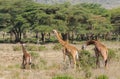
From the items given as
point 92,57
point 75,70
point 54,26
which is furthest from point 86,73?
point 54,26

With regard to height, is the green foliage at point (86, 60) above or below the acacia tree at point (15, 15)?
above

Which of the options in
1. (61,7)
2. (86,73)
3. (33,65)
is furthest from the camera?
(61,7)

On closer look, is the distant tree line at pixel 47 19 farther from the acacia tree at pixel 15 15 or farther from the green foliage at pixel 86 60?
the green foliage at pixel 86 60

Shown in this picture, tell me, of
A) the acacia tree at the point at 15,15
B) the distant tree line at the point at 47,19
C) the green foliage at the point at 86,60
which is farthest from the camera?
the acacia tree at the point at 15,15

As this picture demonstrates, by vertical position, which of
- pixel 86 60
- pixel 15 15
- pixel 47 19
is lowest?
pixel 15 15

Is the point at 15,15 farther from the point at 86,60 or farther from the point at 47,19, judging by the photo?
the point at 86,60

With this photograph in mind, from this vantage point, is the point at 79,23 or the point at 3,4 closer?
the point at 79,23

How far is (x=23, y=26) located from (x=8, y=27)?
4080mm

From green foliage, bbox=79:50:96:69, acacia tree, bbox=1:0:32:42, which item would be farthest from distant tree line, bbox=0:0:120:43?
green foliage, bbox=79:50:96:69

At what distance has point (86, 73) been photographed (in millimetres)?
13148

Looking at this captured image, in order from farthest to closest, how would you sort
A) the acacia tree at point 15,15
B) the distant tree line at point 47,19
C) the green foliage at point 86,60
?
the acacia tree at point 15,15
the distant tree line at point 47,19
the green foliage at point 86,60

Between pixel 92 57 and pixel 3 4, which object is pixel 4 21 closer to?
pixel 3 4

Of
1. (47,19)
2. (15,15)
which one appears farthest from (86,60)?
(15,15)

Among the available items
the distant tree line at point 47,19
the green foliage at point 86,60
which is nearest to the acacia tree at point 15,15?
the distant tree line at point 47,19
